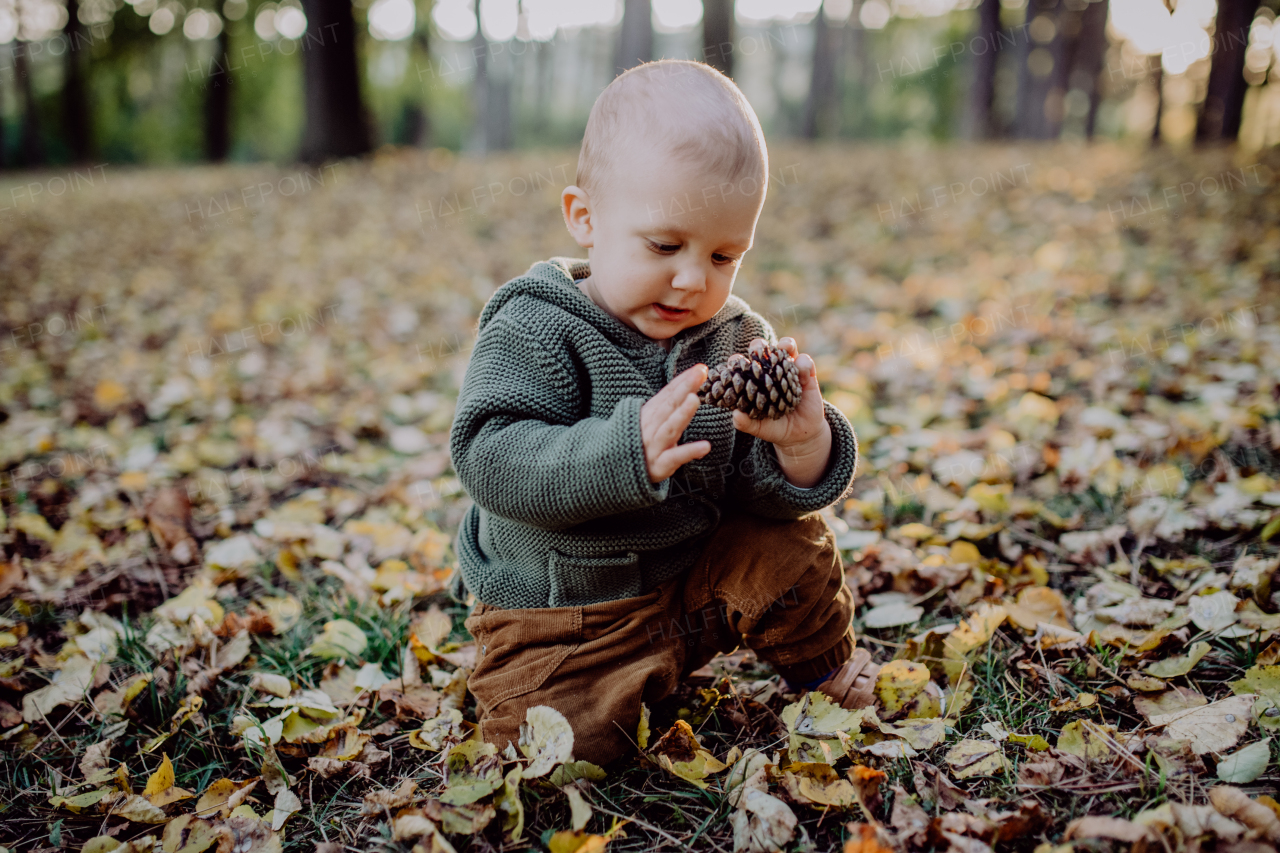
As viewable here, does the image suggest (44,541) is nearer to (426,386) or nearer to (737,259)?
(426,386)

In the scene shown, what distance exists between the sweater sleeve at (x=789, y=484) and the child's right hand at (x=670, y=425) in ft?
1.13

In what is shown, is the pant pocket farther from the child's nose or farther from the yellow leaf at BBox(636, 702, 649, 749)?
the child's nose

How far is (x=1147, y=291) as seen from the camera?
470 centimetres

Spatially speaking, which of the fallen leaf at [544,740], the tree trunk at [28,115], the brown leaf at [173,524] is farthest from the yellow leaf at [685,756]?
the tree trunk at [28,115]

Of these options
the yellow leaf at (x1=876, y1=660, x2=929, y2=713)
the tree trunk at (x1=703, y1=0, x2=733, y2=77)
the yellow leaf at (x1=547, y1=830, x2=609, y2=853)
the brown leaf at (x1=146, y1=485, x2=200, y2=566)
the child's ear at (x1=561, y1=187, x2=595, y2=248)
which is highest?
the tree trunk at (x1=703, y1=0, x2=733, y2=77)

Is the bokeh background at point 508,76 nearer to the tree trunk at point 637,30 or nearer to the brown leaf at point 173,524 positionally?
the tree trunk at point 637,30

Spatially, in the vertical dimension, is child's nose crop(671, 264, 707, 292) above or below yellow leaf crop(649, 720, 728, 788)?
above

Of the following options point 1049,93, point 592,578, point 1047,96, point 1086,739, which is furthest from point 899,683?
point 1047,96

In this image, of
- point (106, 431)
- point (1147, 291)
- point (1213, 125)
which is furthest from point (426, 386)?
point (1213, 125)

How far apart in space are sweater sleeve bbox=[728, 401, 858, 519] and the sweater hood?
264 millimetres

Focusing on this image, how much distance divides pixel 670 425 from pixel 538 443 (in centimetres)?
24

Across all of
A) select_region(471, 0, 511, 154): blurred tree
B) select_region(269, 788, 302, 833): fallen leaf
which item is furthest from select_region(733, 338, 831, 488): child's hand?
select_region(471, 0, 511, 154): blurred tree

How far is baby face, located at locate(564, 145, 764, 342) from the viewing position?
4.52 feet

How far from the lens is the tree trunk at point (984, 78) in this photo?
12.3m
